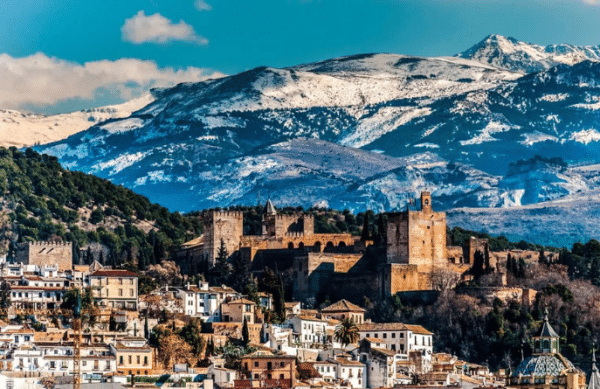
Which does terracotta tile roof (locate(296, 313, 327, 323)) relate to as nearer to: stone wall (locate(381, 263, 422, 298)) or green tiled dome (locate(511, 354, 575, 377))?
stone wall (locate(381, 263, 422, 298))

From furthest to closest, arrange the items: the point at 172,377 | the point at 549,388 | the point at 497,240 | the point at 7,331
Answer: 1. the point at 497,240
2. the point at 7,331
3. the point at 172,377
4. the point at 549,388

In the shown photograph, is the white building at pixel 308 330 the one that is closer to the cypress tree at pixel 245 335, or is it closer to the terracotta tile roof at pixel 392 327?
the terracotta tile roof at pixel 392 327

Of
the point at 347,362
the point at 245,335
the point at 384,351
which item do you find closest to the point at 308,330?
the point at 245,335

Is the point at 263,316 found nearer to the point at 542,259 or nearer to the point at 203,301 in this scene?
the point at 203,301

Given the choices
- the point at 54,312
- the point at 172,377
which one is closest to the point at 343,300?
the point at 54,312

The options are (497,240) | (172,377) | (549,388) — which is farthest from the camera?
(497,240)

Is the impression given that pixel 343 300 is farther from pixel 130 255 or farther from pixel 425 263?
pixel 130 255

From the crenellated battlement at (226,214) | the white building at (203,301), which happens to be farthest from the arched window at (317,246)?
the white building at (203,301)
